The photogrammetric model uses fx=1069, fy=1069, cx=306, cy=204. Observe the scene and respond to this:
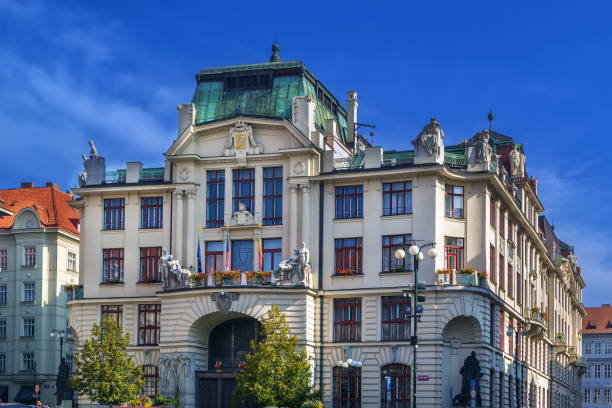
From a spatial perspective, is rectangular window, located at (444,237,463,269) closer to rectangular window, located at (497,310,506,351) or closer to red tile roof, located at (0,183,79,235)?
rectangular window, located at (497,310,506,351)

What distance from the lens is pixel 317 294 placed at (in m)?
61.9

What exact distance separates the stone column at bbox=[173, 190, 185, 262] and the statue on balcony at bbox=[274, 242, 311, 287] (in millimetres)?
6861

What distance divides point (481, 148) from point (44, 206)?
43483 millimetres

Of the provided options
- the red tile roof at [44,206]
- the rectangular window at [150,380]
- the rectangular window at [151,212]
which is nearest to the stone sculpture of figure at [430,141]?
the rectangular window at [151,212]

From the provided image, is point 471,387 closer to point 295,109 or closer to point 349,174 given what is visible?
point 349,174

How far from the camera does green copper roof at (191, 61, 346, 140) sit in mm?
65812

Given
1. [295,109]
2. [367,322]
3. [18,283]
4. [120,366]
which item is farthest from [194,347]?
[18,283]

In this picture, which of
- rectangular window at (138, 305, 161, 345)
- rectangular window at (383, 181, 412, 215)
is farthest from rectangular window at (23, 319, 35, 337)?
rectangular window at (383, 181, 412, 215)

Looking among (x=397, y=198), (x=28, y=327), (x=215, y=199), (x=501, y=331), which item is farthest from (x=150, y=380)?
(x=28, y=327)

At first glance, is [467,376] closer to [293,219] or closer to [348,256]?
[348,256]

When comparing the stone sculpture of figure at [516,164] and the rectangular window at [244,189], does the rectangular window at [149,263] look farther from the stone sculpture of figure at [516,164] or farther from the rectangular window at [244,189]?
the stone sculpture of figure at [516,164]

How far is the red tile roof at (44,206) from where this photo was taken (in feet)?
291

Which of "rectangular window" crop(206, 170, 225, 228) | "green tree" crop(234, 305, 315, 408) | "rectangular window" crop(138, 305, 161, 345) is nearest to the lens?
"green tree" crop(234, 305, 315, 408)

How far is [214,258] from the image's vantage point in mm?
63938
